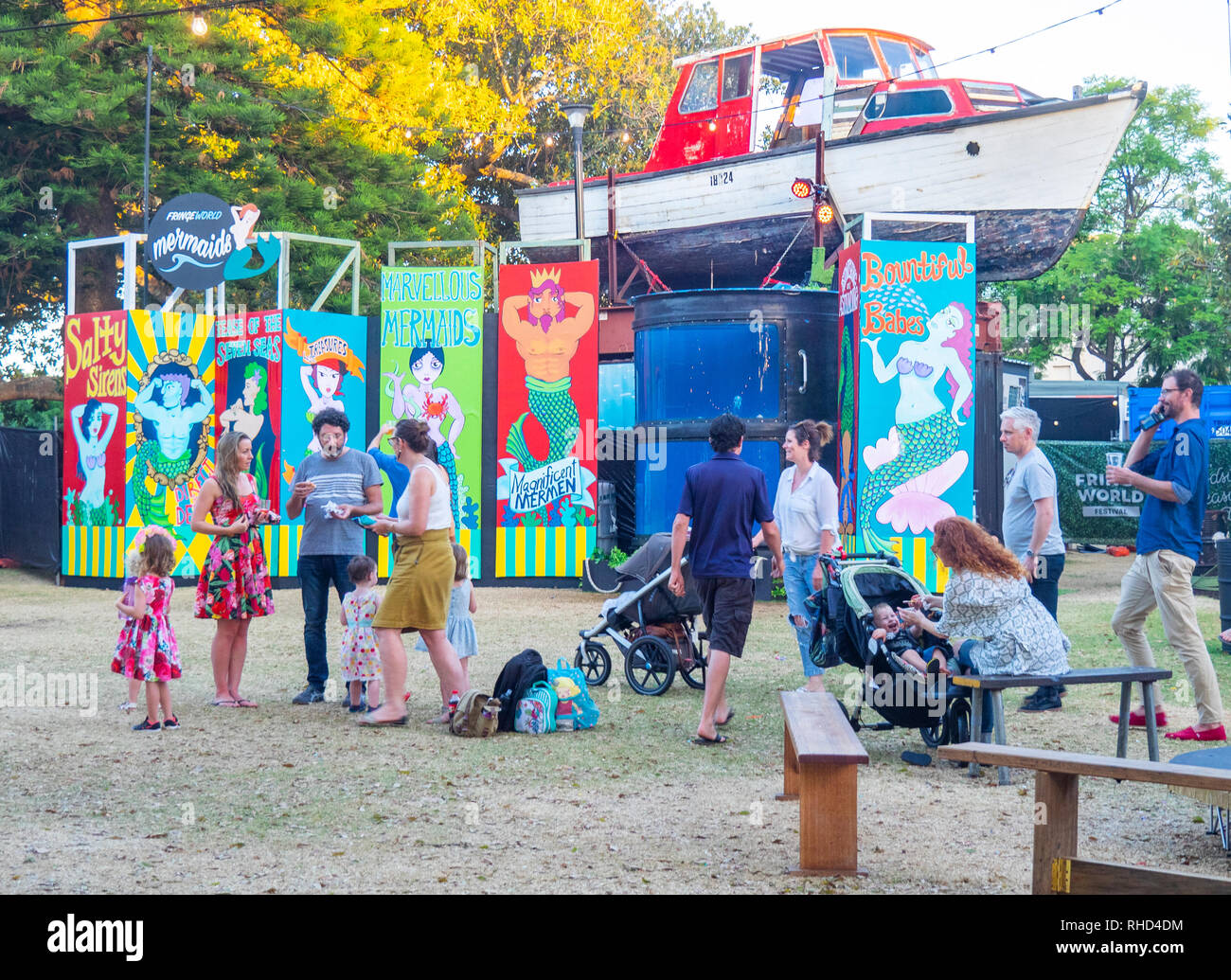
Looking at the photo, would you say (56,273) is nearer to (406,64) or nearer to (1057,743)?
(406,64)

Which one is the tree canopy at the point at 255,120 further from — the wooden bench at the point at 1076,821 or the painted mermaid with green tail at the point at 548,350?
the wooden bench at the point at 1076,821

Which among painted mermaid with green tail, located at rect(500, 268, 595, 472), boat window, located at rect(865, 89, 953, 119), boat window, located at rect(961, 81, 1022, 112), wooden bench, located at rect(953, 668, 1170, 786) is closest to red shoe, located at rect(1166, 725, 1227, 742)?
wooden bench, located at rect(953, 668, 1170, 786)

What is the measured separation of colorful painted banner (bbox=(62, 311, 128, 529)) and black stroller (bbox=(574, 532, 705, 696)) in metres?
10.2

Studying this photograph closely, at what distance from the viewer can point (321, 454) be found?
8531 mm

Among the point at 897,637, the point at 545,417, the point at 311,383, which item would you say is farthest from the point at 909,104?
the point at 897,637

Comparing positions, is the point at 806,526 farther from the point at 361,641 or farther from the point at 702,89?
the point at 702,89

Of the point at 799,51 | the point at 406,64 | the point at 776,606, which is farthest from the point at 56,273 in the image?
the point at 776,606

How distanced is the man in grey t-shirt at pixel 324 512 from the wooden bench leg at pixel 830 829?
4.38 metres

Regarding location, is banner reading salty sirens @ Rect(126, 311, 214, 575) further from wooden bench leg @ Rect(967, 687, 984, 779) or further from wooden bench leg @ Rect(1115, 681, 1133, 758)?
wooden bench leg @ Rect(1115, 681, 1133, 758)

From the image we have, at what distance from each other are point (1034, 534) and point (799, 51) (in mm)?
14494

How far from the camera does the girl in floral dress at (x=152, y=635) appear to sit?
745 centimetres

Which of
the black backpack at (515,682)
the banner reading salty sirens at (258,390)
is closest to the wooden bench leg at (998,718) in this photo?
the black backpack at (515,682)

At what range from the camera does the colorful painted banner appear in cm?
1734
